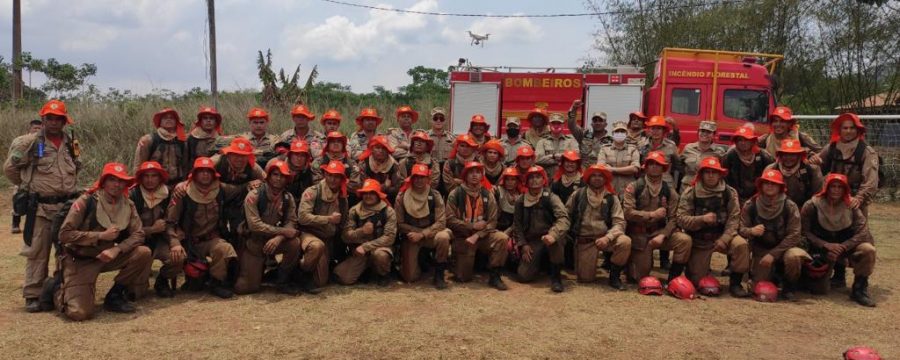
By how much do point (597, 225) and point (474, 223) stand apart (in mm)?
1240

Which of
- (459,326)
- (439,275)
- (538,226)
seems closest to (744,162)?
(538,226)

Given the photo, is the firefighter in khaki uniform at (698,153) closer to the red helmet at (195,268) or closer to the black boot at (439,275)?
the black boot at (439,275)

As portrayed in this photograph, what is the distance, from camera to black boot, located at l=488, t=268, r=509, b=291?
21.4 ft

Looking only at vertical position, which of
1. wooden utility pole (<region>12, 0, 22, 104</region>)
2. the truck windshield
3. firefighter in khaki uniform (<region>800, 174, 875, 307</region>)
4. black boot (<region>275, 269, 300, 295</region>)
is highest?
wooden utility pole (<region>12, 0, 22, 104</region>)

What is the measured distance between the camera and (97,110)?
50.7 feet

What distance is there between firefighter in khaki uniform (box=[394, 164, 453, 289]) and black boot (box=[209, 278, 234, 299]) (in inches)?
67.3

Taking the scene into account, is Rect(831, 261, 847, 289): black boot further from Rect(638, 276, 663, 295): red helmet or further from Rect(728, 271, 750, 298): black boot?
Rect(638, 276, 663, 295): red helmet

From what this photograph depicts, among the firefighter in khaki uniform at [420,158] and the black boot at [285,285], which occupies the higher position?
the firefighter in khaki uniform at [420,158]

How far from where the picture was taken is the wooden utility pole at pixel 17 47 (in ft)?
58.3

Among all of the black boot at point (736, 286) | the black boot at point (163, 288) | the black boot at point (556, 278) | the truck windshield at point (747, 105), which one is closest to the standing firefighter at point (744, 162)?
the black boot at point (736, 286)

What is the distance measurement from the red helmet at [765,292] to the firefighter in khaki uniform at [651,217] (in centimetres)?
69

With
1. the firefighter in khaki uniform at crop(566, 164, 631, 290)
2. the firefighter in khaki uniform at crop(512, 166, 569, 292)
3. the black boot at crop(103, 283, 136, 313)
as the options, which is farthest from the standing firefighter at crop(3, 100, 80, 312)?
the firefighter in khaki uniform at crop(566, 164, 631, 290)

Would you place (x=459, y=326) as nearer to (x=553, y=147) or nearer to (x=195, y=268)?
(x=195, y=268)

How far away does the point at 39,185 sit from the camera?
18.4 ft
